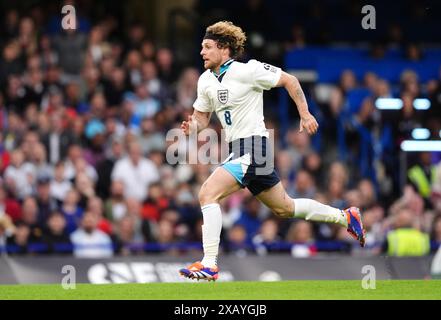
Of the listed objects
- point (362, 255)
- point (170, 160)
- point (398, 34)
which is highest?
point (398, 34)

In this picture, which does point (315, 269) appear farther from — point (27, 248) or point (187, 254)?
point (27, 248)

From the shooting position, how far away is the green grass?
11.1 m

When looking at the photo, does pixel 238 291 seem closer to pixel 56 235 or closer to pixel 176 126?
pixel 56 235

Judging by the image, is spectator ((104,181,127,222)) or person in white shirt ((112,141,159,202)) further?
person in white shirt ((112,141,159,202))

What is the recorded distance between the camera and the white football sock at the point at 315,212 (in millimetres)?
11822

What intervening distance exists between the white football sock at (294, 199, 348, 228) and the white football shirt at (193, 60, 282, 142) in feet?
2.53

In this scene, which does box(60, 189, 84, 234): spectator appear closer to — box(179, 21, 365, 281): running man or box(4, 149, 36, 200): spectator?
box(4, 149, 36, 200): spectator

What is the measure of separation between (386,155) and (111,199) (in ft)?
14.7

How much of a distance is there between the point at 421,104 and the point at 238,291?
8.01 metres

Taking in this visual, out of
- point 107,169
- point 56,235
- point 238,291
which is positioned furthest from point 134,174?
point 238,291

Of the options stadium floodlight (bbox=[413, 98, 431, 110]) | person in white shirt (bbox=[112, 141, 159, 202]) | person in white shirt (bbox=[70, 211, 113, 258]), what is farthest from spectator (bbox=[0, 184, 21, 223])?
stadium floodlight (bbox=[413, 98, 431, 110])

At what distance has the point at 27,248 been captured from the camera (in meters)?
16.6
